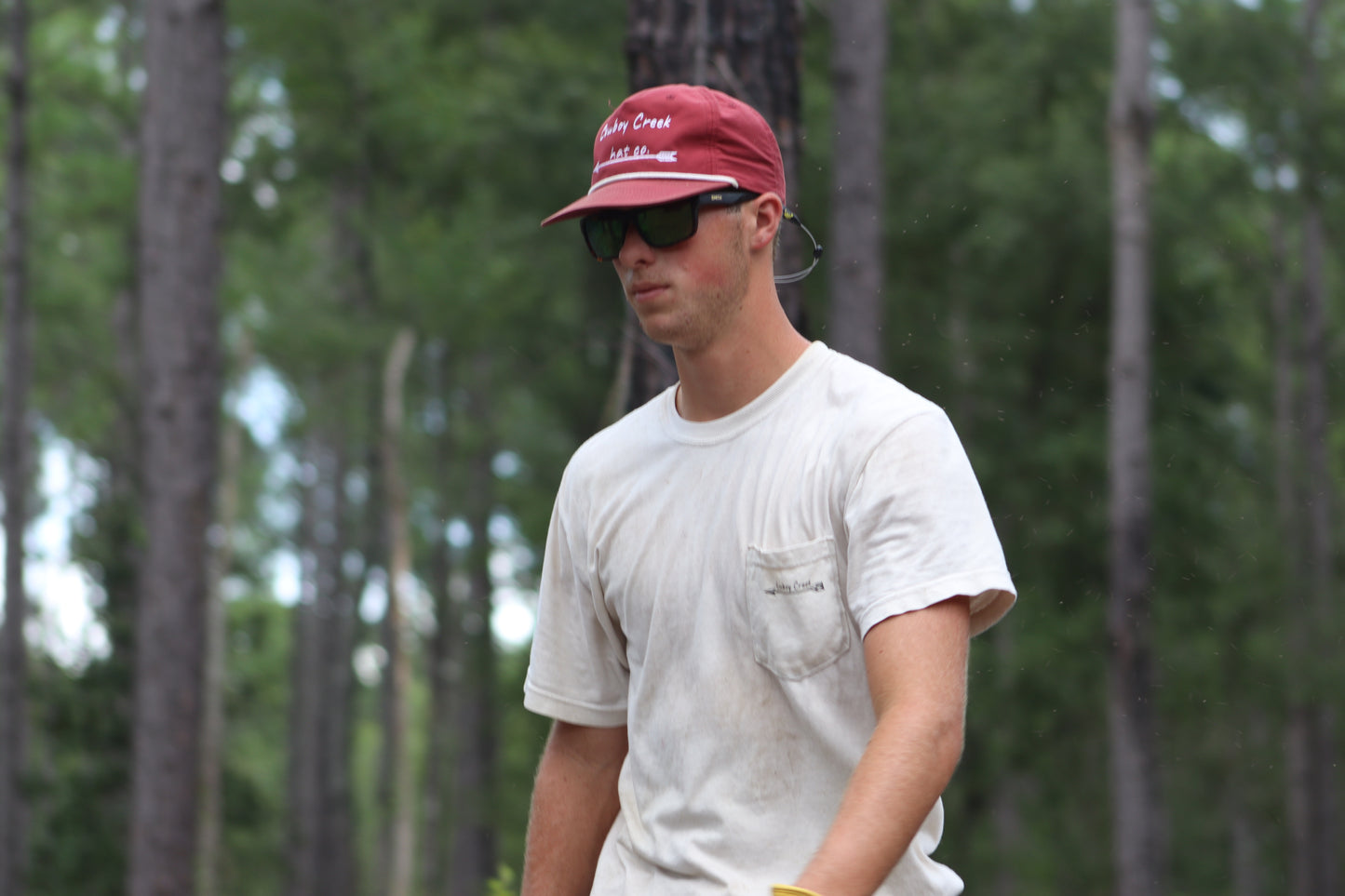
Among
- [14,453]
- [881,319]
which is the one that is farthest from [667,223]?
[14,453]

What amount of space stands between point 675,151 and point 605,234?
0.18m

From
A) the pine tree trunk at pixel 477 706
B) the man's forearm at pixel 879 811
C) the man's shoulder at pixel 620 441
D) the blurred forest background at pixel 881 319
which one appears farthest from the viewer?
the pine tree trunk at pixel 477 706

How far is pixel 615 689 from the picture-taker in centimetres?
281

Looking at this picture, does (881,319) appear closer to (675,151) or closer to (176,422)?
(176,422)

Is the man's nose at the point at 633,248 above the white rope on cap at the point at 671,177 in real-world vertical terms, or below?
below

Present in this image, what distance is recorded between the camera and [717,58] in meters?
4.99

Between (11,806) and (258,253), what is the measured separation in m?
9.19

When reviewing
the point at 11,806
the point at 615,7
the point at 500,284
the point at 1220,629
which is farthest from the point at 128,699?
the point at 1220,629

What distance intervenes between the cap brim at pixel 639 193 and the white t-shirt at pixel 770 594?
33 centimetres

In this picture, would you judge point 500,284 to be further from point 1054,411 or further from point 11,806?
point 11,806

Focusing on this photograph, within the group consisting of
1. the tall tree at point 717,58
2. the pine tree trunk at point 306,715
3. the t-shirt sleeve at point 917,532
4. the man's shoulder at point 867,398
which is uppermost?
the tall tree at point 717,58

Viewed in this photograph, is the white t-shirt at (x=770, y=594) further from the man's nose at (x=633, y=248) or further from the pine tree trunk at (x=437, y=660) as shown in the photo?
the pine tree trunk at (x=437, y=660)

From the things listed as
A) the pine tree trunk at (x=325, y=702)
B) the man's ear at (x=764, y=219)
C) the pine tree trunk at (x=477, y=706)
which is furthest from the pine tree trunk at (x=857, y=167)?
the pine tree trunk at (x=325, y=702)

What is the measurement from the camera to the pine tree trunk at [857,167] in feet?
37.4
